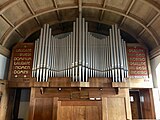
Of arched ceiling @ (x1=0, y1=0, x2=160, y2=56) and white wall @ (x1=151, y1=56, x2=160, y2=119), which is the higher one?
arched ceiling @ (x1=0, y1=0, x2=160, y2=56)

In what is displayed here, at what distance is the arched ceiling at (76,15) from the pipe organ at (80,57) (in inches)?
21.6

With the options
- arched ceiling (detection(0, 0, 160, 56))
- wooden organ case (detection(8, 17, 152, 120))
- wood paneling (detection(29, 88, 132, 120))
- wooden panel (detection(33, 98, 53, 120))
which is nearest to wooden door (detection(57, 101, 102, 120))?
wood paneling (detection(29, 88, 132, 120))

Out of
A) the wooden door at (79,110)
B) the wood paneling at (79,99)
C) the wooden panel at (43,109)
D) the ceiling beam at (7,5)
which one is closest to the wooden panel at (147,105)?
the wood paneling at (79,99)

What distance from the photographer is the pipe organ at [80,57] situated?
4.74 meters

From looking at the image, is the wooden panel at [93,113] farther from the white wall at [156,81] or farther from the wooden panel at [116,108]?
the white wall at [156,81]

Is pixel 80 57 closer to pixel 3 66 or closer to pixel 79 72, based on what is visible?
pixel 79 72

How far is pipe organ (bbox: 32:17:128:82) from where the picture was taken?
15.5ft

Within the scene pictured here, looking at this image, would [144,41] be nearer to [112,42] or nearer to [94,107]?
[112,42]

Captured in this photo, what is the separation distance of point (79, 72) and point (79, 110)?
1357 millimetres

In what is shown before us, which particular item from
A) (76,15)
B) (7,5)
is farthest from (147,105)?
(7,5)

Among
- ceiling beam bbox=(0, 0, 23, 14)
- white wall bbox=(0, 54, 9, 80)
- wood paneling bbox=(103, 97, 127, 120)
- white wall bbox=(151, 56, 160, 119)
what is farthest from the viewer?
white wall bbox=(0, 54, 9, 80)

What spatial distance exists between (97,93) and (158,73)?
2155 mm

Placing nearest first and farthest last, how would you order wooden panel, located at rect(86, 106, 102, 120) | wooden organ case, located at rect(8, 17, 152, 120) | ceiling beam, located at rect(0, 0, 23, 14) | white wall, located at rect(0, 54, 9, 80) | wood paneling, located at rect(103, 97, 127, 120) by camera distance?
wooden panel, located at rect(86, 106, 102, 120) < ceiling beam, located at rect(0, 0, 23, 14) < wood paneling, located at rect(103, 97, 127, 120) < wooden organ case, located at rect(8, 17, 152, 120) < white wall, located at rect(0, 54, 9, 80)

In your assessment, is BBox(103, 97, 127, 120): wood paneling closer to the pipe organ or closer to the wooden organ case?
the wooden organ case
